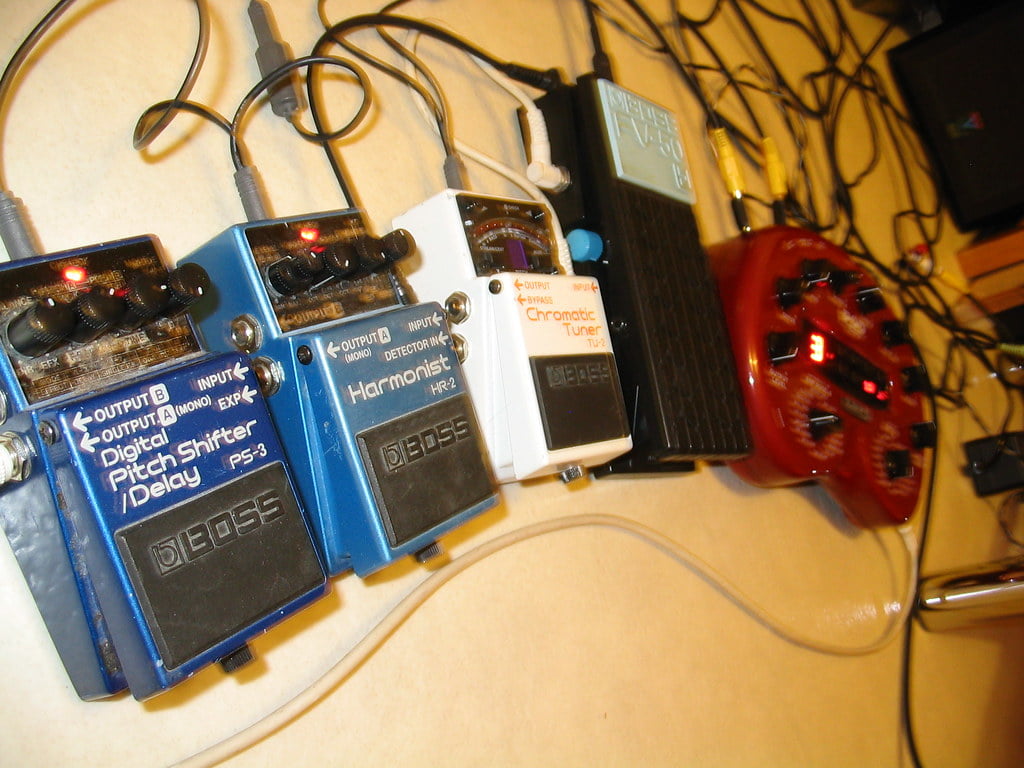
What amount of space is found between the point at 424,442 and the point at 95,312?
0.24 metres

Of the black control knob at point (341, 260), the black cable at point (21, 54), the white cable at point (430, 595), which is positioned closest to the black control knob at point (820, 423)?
the white cable at point (430, 595)

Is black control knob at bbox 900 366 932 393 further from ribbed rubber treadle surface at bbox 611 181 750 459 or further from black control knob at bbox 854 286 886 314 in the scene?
ribbed rubber treadle surface at bbox 611 181 750 459

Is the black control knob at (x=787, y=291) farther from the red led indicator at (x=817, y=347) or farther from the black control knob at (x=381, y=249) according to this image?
the black control knob at (x=381, y=249)

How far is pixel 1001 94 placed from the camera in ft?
5.01

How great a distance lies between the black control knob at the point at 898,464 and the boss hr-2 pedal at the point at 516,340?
526mm

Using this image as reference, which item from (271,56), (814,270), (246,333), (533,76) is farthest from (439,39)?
(814,270)

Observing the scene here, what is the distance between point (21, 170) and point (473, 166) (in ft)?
1.42

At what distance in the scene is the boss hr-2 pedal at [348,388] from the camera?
55cm

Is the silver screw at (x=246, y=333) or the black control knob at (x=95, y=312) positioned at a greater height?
the black control knob at (x=95, y=312)

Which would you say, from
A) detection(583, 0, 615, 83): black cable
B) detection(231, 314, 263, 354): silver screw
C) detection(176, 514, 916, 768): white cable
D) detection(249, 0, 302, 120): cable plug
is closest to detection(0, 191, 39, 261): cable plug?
detection(231, 314, 263, 354): silver screw

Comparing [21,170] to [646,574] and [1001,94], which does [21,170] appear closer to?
[646,574]

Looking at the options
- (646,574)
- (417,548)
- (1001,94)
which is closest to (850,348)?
(646,574)

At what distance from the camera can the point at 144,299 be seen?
0.50m

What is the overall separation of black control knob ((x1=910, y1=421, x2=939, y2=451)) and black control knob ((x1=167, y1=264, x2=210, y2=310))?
983 millimetres
